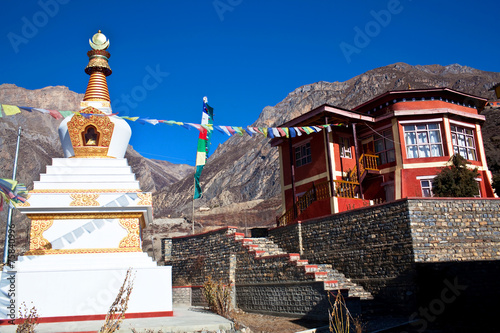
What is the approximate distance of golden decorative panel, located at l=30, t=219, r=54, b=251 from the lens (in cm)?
1298

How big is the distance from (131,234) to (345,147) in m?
11.9

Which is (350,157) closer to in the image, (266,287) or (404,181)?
(404,181)

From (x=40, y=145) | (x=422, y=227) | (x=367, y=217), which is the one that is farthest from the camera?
(x=40, y=145)

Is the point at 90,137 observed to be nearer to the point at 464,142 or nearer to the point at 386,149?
the point at 386,149

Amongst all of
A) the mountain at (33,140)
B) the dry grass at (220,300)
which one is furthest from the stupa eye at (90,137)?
the mountain at (33,140)

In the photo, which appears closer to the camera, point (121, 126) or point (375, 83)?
point (121, 126)

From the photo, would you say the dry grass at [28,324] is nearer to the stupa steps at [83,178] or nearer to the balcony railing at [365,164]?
the stupa steps at [83,178]

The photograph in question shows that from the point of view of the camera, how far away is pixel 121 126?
1550 centimetres

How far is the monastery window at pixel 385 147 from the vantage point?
20263mm

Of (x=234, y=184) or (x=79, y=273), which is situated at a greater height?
(x=234, y=184)

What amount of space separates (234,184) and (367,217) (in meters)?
68.6

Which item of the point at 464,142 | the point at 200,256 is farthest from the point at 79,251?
the point at 464,142

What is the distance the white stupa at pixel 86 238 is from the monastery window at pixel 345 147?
10371mm

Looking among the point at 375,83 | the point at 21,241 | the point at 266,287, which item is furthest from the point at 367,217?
the point at 375,83
